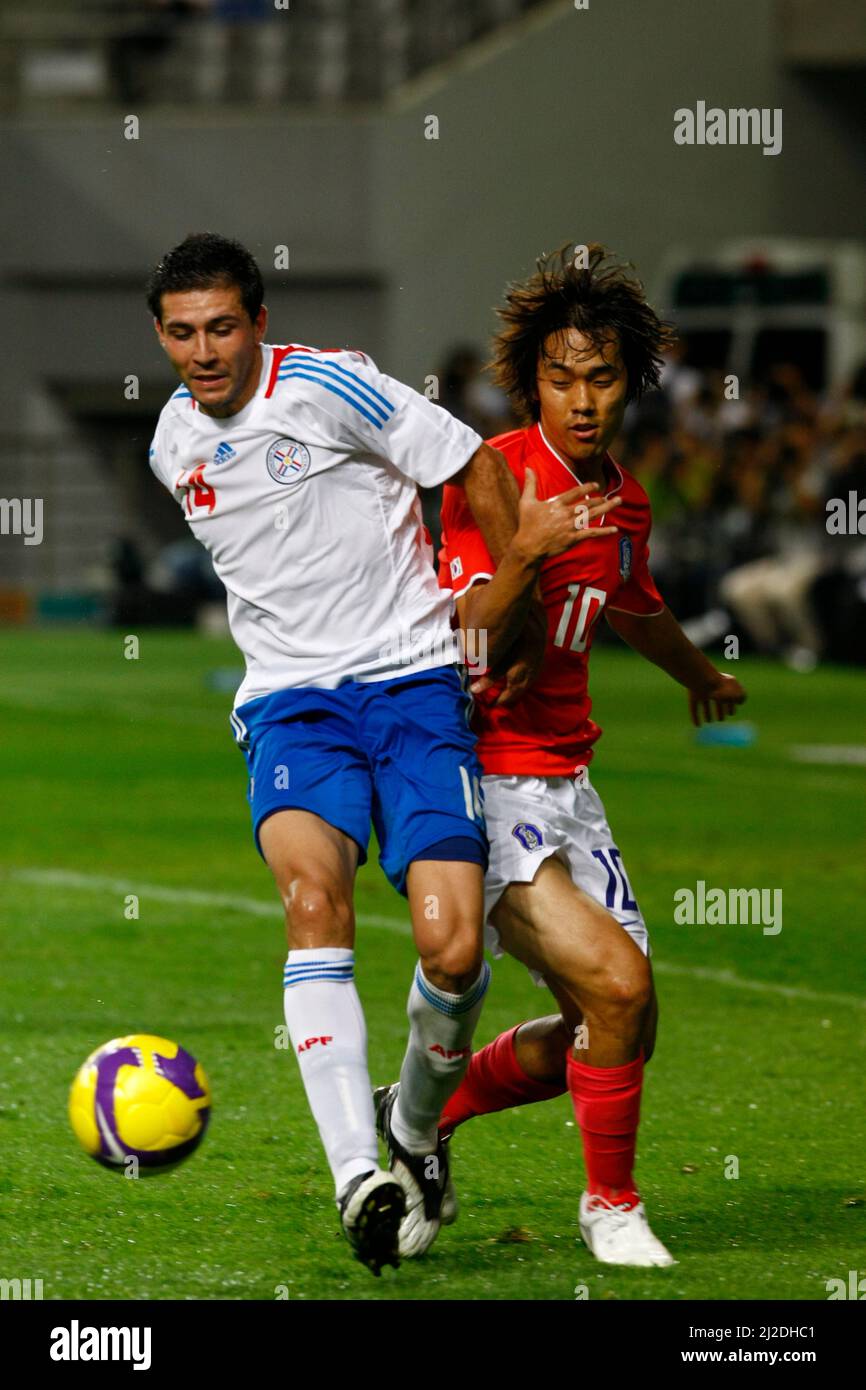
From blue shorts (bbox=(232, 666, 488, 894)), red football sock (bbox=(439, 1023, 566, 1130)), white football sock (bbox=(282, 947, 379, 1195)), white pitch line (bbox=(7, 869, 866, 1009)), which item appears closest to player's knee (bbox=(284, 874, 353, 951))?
white football sock (bbox=(282, 947, 379, 1195))

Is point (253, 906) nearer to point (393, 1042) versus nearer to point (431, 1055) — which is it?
point (393, 1042)

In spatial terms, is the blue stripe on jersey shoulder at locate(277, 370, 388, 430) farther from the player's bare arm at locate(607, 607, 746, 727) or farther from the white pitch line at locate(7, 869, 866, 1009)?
the white pitch line at locate(7, 869, 866, 1009)

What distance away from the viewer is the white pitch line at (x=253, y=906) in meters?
8.31

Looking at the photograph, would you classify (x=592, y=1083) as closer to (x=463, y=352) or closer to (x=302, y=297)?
(x=463, y=352)

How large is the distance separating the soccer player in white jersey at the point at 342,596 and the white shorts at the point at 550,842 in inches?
6.1

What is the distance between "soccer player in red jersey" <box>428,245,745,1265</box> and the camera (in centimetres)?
511

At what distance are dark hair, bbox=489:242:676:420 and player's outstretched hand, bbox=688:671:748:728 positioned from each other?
80 cm

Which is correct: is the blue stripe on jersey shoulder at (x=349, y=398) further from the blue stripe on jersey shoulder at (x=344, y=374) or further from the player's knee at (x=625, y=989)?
the player's knee at (x=625, y=989)

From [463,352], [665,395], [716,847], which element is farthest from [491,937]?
[665,395]

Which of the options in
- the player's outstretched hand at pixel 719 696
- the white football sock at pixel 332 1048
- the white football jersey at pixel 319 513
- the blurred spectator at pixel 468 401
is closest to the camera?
the white football sock at pixel 332 1048

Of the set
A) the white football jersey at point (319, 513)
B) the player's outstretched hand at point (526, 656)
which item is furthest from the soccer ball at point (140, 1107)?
the player's outstretched hand at point (526, 656)

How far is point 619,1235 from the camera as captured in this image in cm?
505
